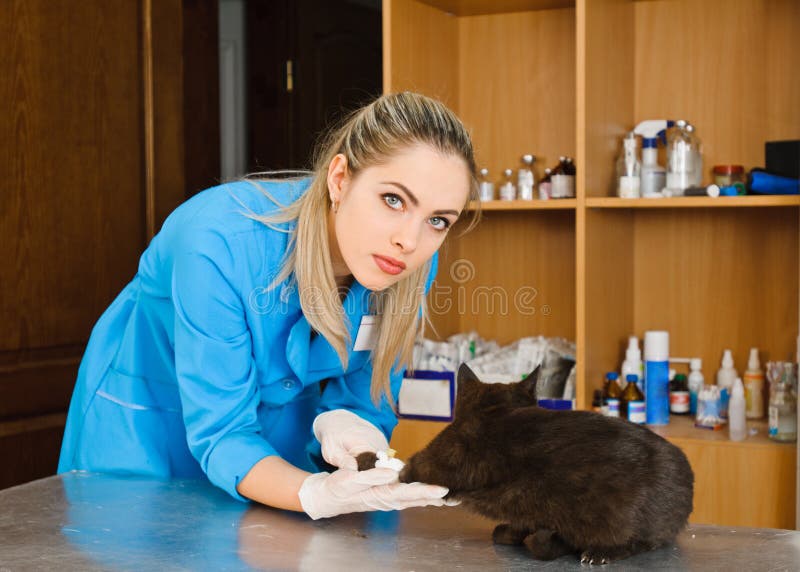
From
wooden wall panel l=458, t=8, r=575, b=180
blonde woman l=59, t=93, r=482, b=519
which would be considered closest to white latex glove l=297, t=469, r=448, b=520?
blonde woman l=59, t=93, r=482, b=519

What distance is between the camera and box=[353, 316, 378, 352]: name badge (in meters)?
1.40

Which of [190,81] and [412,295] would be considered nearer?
[412,295]

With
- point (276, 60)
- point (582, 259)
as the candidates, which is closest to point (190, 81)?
point (276, 60)

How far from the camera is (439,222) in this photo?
4.02 feet

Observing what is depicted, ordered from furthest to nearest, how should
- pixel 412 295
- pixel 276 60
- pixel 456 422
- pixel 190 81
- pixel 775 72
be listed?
pixel 276 60 < pixel 190 81 < pixel 775 72 < pixel 412 295 < pixel 456 422

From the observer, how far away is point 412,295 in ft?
4.71

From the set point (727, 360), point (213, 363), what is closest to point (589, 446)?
point (213, 363)

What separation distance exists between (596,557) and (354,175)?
1.98ft

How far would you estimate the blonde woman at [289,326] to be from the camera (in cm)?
119

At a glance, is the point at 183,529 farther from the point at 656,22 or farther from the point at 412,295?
the point at 656,22

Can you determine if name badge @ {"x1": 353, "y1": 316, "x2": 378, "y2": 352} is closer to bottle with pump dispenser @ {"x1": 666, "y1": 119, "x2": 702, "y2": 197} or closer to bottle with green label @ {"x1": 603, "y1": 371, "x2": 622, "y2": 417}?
bottle with green label @ {"x1": 603, "y1": 371, "x2": 622, "y2": 417}

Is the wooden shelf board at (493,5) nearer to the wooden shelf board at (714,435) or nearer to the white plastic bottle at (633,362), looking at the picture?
the white plastic bottle at (633,362)

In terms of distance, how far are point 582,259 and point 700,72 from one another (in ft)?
2.27

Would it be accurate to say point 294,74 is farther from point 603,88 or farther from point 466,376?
point 466,376
